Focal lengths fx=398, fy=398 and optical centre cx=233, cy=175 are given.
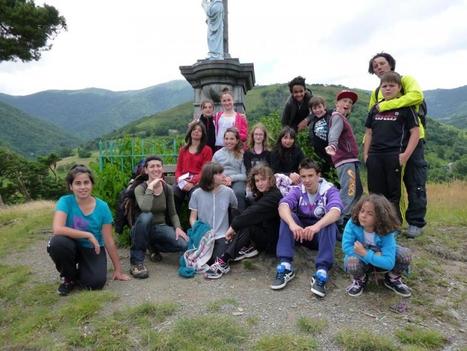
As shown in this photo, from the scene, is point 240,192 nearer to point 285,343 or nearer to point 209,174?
point 209,174

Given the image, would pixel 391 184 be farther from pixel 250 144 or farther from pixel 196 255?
pixel 196 255

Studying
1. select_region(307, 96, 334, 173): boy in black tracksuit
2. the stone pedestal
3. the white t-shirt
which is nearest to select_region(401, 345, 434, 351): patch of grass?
select_region(307, 96, 334, 173): boy in black tracksuit

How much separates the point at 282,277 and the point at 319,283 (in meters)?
0.36

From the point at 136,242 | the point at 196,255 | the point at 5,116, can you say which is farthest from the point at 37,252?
the point at 5,116

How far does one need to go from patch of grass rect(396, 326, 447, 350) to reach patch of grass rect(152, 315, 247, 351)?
1.12m

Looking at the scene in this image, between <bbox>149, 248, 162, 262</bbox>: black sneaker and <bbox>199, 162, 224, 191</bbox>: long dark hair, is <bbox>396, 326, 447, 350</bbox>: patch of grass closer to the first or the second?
<bbox>199, 162, 224, 191</bbox>: long dark hair

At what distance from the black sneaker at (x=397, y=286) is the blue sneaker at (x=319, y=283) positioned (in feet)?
1.81

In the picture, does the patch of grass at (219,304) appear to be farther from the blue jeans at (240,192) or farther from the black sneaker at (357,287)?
the blue jeans at (240,192)

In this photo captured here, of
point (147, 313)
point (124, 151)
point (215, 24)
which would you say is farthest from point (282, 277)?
point (215, 24)

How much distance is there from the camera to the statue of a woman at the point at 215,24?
812 centimetres

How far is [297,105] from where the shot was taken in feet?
17.6

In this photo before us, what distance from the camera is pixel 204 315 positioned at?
313 cm

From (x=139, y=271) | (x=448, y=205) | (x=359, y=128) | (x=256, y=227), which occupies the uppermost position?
(x=256, y=227)

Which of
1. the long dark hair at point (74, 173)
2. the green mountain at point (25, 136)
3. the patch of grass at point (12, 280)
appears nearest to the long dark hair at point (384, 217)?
the long dark hair at point (74, 173)
